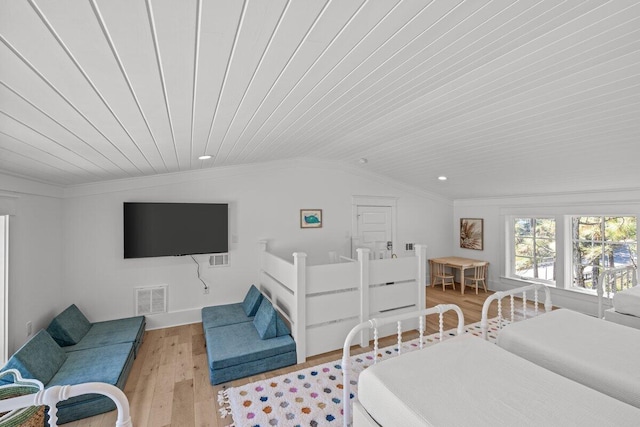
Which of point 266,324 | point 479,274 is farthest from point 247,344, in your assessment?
point 479,274

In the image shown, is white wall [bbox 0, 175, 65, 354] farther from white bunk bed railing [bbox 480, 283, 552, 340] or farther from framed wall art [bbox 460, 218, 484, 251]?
framed wall art [bbox 460, 218, 484, 251]

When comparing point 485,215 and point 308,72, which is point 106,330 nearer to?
point 308,72

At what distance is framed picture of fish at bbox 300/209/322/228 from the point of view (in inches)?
199

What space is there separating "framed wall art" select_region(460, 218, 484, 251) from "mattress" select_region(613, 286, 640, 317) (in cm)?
319

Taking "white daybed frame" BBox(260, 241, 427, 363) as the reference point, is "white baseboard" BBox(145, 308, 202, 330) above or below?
below

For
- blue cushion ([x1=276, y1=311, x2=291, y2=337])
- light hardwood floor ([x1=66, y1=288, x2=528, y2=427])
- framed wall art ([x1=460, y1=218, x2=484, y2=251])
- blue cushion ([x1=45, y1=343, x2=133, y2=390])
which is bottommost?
light hardwood floor ([x1=66, y1=288, x2=528, y2=427])

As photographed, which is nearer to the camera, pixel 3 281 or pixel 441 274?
pixel 3 281

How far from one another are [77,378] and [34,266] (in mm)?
1422

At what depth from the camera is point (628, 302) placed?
2980 mm

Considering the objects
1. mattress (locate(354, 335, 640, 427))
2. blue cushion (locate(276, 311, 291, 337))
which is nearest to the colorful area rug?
blue cushion (locate(276, 311, 291, 337))

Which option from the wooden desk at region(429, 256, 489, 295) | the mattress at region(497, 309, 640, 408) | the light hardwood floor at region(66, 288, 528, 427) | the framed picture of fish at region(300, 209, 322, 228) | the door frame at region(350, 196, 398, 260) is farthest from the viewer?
the wooden desk at region(429, 256, 489, 295)

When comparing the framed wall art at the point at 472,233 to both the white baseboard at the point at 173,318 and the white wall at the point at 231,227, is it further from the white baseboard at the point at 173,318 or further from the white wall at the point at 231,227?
the white baseboard at the point at 173,318

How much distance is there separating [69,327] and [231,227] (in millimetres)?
2215

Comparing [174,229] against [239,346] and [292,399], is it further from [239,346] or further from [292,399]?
[292,399]
